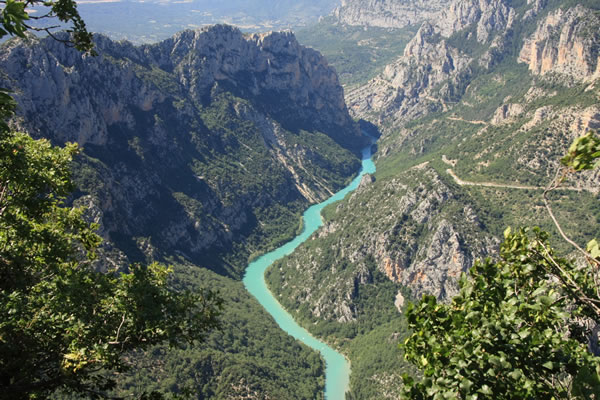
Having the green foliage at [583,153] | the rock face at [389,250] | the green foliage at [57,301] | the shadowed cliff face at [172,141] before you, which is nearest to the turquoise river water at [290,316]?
the rock face at [389,250]

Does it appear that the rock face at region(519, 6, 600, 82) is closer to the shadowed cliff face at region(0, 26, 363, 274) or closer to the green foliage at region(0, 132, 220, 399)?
the shadowed cliff face at region(0, 26, 363, 274)

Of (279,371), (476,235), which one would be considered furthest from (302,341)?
(476,235)

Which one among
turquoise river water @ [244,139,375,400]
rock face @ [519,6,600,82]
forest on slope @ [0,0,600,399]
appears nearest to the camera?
forest on slope @ [0,0,600,399]

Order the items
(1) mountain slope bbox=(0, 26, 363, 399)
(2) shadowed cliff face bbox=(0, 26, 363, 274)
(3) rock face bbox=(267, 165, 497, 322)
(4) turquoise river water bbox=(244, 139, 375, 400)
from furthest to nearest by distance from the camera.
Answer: (2) shadowed cliff face bbox=(0, 26, 363, 274)
(3) rock face bbox=(267, 165, 497, 322)
(4) turquoise river water bbox=(244, 139, 375, 400)
(1) mountain slope bbox=(0, 26, 363, 399)

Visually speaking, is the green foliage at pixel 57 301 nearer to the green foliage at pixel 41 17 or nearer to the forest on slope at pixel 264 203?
the green foliage at pixel 41 17

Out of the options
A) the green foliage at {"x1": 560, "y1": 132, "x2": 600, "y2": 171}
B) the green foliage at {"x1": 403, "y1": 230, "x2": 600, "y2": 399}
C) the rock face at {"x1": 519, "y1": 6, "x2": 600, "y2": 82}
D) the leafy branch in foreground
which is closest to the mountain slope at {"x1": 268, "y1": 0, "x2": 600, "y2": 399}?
the rock face at {"x1": 519, "y1": 6, "x2": 600, "y2": 82}

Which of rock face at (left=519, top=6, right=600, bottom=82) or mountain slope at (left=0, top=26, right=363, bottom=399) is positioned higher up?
mountain slope at (left=0, top=26, right=363, bottom=399)
